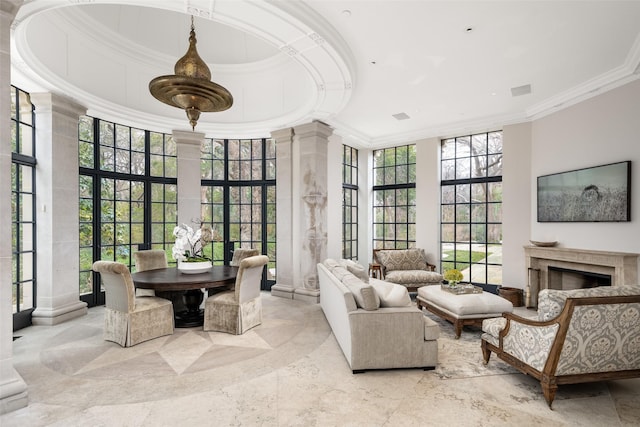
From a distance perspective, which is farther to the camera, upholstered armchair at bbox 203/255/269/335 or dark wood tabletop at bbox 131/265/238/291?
upholstered armchair at bbox 203/255/269/335

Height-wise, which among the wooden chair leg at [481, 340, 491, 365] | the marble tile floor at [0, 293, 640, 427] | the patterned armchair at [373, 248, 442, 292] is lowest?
the marble tile floor at [0, 293, 640, 427]

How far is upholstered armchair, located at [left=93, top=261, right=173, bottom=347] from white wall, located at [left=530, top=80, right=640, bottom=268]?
599cm

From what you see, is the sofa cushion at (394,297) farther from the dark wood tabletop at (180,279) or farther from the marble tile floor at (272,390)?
the dark wood tabletop at (180,279)

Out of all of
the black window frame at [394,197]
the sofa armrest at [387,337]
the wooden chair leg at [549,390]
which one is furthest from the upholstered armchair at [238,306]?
the black window frame at [394,197]

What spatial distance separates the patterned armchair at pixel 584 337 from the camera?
7.91ft

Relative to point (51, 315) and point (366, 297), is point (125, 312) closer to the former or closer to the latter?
point (51, 315)

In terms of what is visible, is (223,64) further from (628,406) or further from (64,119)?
(628,406)

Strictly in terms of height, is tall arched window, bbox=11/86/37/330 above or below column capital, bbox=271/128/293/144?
below

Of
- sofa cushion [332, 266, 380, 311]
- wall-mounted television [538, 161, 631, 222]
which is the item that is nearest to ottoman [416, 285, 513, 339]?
sofa cushion [332, 266, 380, 311]

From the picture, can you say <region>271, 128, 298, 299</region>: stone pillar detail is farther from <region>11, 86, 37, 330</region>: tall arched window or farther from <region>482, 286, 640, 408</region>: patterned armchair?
<region>482, 286, 640, 408</region>: patterned armchair

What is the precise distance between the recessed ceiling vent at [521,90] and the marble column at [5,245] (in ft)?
18.6

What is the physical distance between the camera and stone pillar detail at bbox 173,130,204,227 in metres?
6.22

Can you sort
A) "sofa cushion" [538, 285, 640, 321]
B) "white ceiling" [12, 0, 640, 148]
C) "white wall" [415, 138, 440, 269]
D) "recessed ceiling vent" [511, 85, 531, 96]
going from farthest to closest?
"white wall" [415, 138, 440, 269]
"recessed ceiling vent" [511, 85, 531, 96]
"white ceiling" [12, 0, 640, 148]
"sofa cushion" [538, 285, 640, 321]

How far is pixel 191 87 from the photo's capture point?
3.19m
